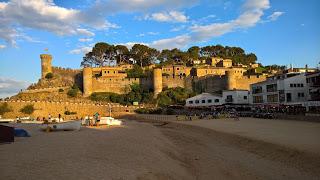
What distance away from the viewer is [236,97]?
52094mm

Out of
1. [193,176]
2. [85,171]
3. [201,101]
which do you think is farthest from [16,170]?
[201,101]

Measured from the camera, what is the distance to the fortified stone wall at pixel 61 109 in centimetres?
5647

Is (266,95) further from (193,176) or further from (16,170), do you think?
(16,170)

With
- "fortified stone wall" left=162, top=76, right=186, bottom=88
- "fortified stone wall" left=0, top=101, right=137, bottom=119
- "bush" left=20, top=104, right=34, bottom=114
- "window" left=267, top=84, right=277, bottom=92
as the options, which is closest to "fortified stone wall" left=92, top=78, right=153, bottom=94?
"fortified stone wall" left=162, top=76, right=186, bottom=88

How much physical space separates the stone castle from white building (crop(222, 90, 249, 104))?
12.4 m

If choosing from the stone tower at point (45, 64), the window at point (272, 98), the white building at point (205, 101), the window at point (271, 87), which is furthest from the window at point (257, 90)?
the stone tower at point (45, 64)

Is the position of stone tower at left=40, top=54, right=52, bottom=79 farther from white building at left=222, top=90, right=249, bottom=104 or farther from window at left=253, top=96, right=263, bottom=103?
window at left=253, top=96, right=263, bottom=103

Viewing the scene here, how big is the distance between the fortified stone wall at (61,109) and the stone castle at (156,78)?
10.7 meters

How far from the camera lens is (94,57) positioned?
3484 inches

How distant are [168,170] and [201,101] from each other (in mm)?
44495

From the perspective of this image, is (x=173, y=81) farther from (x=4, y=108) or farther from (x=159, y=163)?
(x=159, y=163)

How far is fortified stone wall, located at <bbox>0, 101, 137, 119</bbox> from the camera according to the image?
56.5m

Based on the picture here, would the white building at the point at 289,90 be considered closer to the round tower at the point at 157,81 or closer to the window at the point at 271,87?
the window at the point at 271,87

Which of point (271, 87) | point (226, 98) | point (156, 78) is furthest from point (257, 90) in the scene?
point (156, 78)
